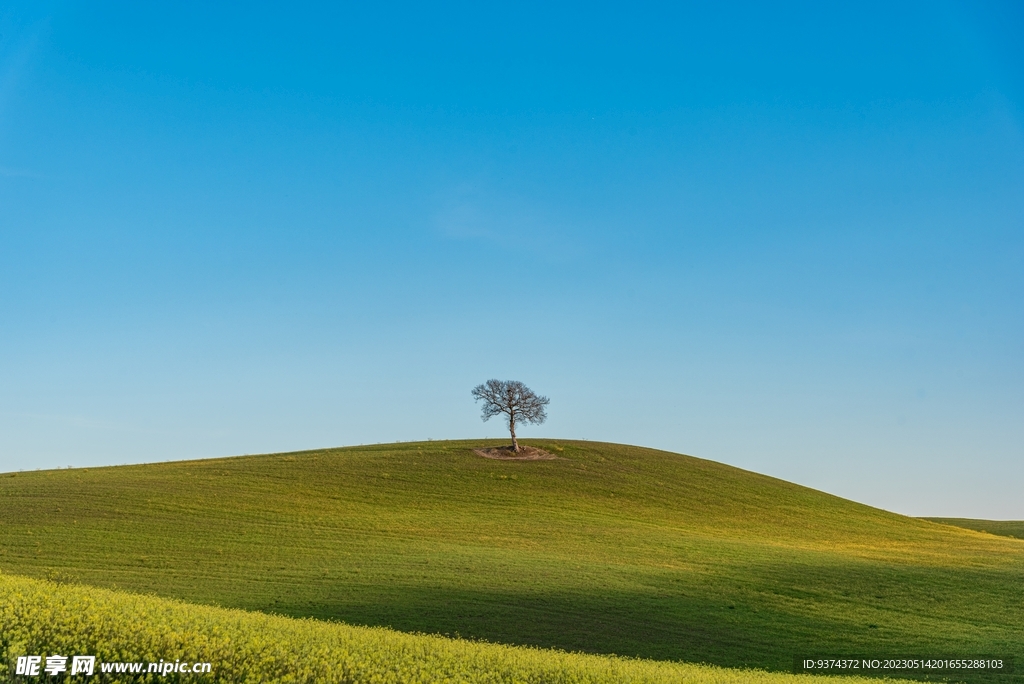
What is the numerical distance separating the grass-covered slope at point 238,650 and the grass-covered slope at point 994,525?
92129mm

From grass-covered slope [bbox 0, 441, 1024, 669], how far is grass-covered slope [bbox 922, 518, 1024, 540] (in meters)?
29.1

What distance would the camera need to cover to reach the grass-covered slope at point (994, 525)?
3438 inches

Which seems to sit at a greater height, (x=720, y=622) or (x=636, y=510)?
(x=636, y=510)

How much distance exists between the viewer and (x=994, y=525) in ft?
315

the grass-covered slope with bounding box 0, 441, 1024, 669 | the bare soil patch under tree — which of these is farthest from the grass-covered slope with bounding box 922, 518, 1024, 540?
the bare soil patch under tree

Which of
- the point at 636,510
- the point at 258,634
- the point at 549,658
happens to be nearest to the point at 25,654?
the point at 258,634

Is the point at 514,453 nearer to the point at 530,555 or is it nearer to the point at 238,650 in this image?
the point at 530,555

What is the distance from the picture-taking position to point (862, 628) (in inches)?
1048

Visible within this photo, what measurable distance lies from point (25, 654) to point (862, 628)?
26.2 metres

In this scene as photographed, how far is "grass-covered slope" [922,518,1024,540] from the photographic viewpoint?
87.3 metres

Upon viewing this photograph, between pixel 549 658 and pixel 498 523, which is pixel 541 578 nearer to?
pixel 498 523

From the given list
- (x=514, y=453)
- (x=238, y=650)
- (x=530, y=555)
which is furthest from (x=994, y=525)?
(x=238, y=650)

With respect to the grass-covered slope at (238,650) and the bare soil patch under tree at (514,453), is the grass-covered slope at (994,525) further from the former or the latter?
the grass-covered slope at (238,650)

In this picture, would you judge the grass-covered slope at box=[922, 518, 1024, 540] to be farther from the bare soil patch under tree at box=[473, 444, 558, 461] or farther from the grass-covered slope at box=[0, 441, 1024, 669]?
the bare soil patch under tree at box=[473, 444, 558, 461]
